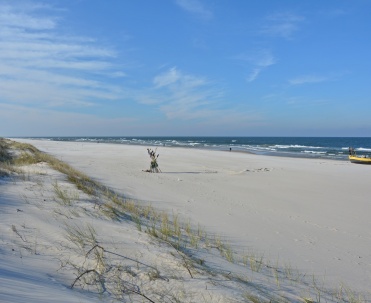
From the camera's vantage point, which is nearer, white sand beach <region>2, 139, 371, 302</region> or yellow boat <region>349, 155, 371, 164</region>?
white sand beach <region>2, 139, 371, 302</region>

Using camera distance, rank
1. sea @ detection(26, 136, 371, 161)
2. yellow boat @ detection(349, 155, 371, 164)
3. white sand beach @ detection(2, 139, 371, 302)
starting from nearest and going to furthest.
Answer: white sand beach @ detection(2, 139, 371, 302) → yellow boat @ detection(349, 155, 371, 164) → sea @ detection(26, 136, 371, 161)

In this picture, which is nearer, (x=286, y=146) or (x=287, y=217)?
(x=287, y=217)

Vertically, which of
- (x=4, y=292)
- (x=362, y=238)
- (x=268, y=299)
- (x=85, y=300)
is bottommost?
(x=362, y=238)

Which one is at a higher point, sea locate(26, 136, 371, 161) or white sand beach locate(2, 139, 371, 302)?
sea locate(26, 136, 371, 161)

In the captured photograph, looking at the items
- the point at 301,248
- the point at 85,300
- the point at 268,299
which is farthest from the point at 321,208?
the point at 85,300

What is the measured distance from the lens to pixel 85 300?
2596 mm

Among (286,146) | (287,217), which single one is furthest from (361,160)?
(286,146)

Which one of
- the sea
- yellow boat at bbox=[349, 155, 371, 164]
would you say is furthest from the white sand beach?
the sea

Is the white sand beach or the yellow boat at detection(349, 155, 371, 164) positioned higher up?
the yellow boat at detection(349, 155, 371, 164)

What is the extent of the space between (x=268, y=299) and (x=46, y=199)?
15.8 ft

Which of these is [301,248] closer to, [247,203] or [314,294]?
[314,294]

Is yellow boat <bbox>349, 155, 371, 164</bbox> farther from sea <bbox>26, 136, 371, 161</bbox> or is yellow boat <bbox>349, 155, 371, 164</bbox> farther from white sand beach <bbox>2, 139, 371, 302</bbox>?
white sand beach <bbox>2, 139, 371, 302</bbox>

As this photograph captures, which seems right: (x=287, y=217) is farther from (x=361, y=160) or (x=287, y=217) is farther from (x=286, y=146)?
(x=286, y=146)

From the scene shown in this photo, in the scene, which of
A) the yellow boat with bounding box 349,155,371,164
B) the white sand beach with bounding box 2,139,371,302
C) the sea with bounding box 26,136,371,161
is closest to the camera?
the white sand beach with bounding box 2,139,371,302
